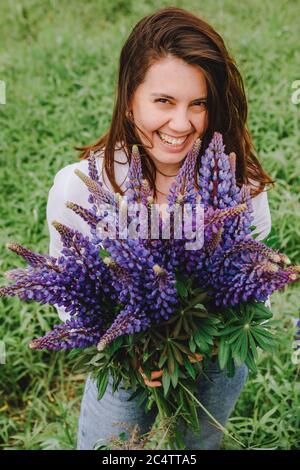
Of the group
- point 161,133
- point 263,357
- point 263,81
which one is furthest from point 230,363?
point 263,81

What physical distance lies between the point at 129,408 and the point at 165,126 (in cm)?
99

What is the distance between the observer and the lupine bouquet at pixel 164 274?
1239 millimetres

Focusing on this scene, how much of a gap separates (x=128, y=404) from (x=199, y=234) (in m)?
0.98

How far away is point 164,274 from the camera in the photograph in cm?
123

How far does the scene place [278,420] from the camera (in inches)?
102

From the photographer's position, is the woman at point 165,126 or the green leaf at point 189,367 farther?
the woman at point 165,126

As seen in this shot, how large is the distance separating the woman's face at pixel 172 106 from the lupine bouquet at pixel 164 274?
502 millimetres

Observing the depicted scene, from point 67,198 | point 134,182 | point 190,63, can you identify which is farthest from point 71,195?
point 134,182

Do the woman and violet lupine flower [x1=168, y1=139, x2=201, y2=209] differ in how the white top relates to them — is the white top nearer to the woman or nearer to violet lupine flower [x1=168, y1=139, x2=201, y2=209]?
the woman

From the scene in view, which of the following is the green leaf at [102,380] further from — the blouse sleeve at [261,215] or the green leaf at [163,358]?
the blouse sleeve at [261,215]

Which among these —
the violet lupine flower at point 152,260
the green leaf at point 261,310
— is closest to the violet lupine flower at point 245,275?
the violet lupine flower at point 152,260

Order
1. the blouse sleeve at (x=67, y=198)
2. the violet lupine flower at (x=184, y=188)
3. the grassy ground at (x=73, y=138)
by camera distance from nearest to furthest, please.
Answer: the violet lupine flower at (x=184, y=188)
the blouse sleeve at (x=67, y=198)
the grassy ground at (x=73, y=138)

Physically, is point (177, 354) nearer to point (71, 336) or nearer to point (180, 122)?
point (71, 336)

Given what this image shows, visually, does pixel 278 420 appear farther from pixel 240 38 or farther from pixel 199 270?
pixel 240 38
